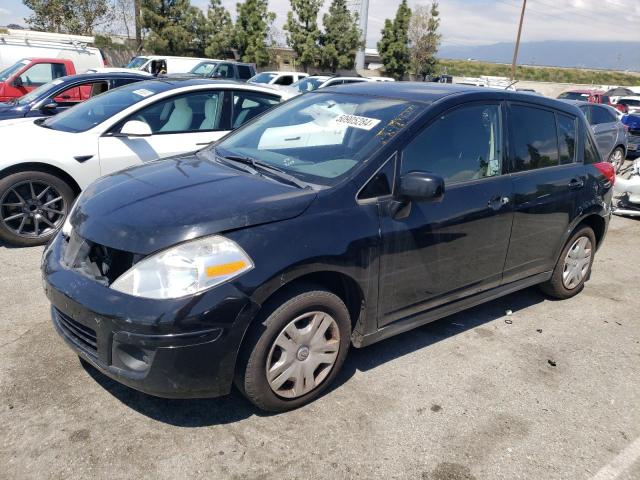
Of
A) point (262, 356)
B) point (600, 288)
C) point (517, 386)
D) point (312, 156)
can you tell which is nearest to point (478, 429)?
point (517, 386)

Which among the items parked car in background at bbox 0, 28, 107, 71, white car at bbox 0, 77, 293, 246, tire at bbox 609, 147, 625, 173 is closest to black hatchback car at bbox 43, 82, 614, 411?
white car at bbox 0, 77, 293, 246

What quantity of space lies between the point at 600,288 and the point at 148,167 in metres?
4.30

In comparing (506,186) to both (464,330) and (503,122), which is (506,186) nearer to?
(503,122)

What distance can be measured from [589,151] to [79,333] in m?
4.14

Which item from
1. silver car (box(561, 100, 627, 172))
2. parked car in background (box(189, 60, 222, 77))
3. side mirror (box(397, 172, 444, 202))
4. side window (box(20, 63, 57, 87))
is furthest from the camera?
parked car in background (box(189, 60, 222, 77))

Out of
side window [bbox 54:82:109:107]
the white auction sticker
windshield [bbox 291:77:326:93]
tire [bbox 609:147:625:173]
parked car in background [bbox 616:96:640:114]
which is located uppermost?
the white auction sticker

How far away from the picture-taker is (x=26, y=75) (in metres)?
12.1

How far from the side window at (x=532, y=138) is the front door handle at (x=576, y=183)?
0.69ft

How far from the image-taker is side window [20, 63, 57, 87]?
1214 cm

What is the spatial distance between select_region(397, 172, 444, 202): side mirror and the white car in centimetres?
321

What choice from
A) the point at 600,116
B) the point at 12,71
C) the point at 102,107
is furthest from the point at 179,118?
the point at 600,116

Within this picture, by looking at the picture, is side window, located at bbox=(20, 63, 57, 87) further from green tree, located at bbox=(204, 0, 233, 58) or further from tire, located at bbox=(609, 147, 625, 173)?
green tree, located at bbox=(204, 0, 233, 58)

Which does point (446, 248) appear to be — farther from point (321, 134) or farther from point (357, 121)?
point (321, 134)

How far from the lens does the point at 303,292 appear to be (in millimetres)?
2875
